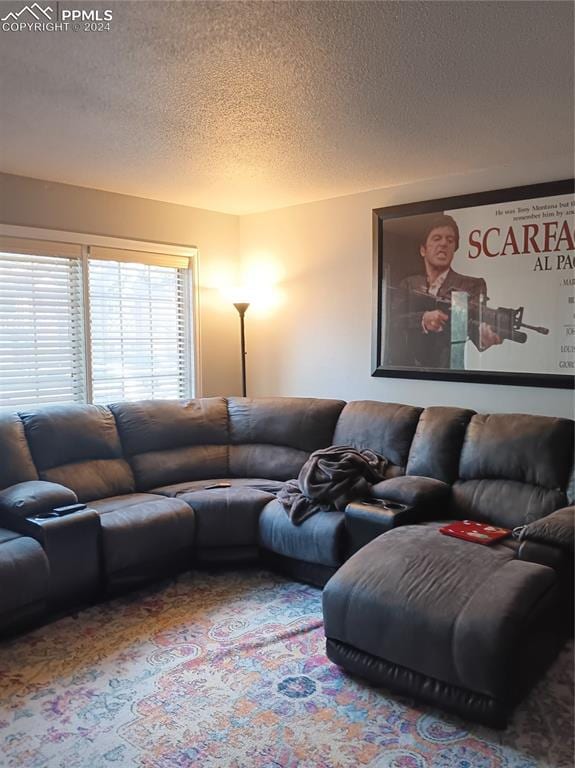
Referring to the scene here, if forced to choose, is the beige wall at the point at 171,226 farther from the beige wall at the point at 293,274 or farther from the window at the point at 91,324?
the window at the point at 91,324

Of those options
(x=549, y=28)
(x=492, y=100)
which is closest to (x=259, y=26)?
(x=549, y=28)

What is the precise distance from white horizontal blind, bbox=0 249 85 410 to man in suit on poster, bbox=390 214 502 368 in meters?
2.25

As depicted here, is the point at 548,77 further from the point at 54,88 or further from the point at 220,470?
the point at 220,470

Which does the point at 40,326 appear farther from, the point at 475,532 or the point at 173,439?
the point at 475,532

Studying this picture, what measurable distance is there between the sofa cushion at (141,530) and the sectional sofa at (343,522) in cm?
1

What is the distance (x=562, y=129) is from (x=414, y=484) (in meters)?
1.97

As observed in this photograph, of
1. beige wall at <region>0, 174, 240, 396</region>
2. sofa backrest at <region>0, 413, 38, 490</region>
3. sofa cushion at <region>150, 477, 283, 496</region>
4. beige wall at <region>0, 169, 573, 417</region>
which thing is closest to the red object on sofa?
beige wall at <region>0, 169, 573, 417</region>

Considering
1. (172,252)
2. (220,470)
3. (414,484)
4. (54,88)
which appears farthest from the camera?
(172,252)

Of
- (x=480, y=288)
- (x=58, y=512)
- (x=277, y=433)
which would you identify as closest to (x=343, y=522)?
(x=277, y=433)

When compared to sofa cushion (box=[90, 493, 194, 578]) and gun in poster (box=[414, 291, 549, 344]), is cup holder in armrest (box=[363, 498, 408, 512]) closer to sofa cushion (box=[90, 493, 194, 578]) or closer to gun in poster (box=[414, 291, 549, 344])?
sofa cushion (box=[90, 493, 194, 578])

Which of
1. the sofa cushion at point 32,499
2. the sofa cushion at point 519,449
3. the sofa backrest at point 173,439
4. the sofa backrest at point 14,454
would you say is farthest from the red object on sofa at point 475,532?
the sofa backrest at point 14,454

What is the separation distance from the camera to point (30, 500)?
321cm

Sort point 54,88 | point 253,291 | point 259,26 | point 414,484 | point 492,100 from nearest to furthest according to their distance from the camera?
point 259,26 < point 54,88 < point 492,100 < point 414,484 < point 253,291

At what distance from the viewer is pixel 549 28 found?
2.07 metres
